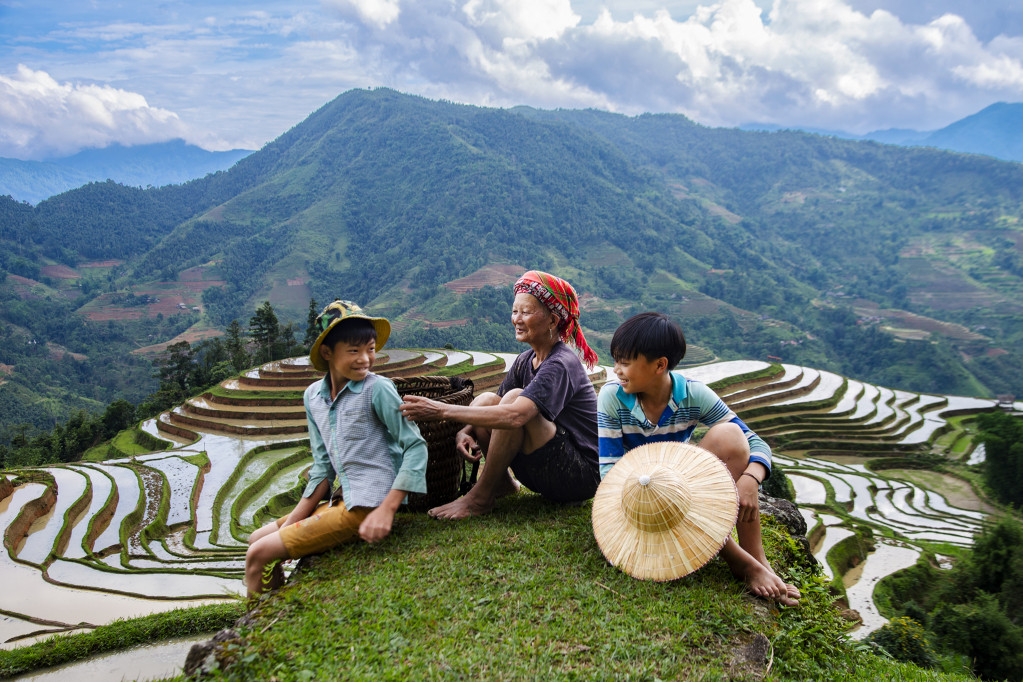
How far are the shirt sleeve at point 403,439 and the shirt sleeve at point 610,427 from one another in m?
0.91

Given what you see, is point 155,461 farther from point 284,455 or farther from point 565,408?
point 565,408

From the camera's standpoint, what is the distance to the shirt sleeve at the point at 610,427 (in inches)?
121

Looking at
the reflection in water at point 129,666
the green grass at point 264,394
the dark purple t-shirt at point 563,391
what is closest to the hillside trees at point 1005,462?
the dark purple t-shirt at point 563,391

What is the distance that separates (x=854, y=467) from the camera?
23.3 m

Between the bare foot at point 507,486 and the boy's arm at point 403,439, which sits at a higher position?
the boy's arm at point 403,439

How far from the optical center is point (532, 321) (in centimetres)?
347

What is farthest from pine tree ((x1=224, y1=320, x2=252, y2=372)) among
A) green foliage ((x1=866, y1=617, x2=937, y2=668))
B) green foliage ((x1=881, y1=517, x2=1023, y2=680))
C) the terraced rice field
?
green foliage ((x1=866, y1=617, x2=937, y2=668))

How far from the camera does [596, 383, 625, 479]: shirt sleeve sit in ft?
10.1

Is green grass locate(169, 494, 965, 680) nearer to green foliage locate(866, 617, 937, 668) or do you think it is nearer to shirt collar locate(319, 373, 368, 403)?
shirt collar locate(319, 373, 368, 403)

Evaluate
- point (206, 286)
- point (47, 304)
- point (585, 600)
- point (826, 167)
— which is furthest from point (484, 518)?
point (826, 167)

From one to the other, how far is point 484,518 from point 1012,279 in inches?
3976

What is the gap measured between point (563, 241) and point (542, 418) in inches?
4195

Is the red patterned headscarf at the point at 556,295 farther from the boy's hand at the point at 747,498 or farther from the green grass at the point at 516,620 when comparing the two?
the boy's hand at the point at 747,498

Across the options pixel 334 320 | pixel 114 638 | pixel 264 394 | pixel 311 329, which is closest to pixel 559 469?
pixel 334 320
